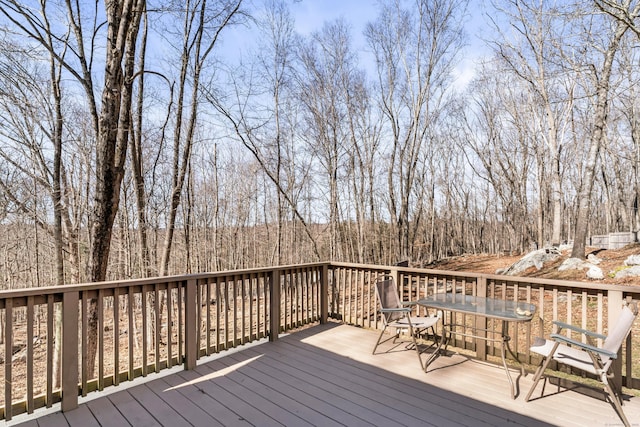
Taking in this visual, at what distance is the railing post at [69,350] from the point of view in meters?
2.51

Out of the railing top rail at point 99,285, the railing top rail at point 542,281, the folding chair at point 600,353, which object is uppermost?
the railing top rail at point 99,285

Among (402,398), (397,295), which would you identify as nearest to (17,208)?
(397,295)

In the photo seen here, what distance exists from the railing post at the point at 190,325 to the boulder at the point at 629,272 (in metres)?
8.01

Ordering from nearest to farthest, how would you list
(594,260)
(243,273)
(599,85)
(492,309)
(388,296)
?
(492,309) → (243,273) → (388,296) → (599,85) → (594,260)

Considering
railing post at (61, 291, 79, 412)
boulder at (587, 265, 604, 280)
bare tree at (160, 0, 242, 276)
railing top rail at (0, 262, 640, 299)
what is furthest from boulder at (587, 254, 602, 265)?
railing post at (61, 291, 79, 412)

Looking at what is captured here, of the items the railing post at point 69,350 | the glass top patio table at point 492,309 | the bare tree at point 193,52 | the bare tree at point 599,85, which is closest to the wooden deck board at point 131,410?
Answer: the railing post at point 69,350

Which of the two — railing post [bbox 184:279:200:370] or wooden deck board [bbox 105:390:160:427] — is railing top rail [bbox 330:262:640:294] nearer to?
railing post [bbox 184:279:200:370]

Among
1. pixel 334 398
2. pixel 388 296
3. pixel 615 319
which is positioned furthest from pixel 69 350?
pixel 615 319

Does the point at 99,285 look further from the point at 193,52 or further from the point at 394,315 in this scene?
the point at 193,52

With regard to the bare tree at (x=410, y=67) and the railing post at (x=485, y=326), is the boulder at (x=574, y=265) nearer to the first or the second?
the bare tree at (x=410, y=67)

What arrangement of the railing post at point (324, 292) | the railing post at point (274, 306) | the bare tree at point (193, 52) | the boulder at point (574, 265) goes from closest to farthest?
1. the railing post at point (274, 306)
2. the railing post at point (324, 292)
3. the bare tree at point (193, 52)
4. the boulder at point (574, 265)

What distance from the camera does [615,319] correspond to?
113 inches

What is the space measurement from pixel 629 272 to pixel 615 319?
5.38 meters

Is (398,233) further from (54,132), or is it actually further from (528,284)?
(54,132)
